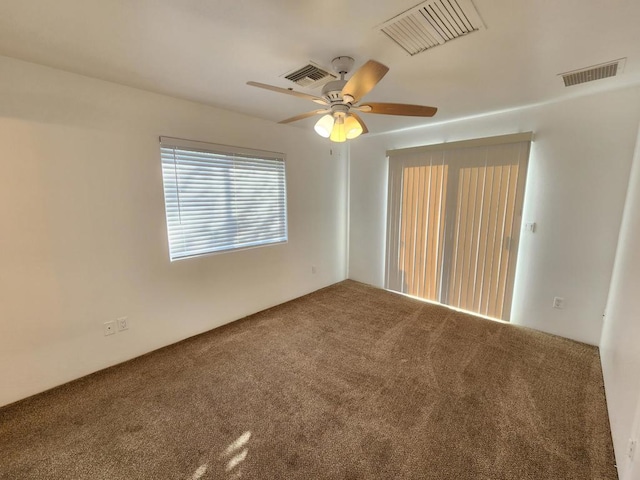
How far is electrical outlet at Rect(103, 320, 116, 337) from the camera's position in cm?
223

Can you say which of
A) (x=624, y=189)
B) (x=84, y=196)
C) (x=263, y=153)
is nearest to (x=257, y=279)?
(x=263, y=153)

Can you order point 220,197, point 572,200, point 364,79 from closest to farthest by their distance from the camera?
1. point 364,79
2. point 572,200
3. point 220,197

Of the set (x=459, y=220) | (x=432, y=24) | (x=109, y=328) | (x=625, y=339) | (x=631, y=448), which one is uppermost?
(x=432, y=24)

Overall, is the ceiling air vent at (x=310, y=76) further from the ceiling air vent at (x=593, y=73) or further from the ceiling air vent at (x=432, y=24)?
the ceiling air vent at (x=593, y=73)

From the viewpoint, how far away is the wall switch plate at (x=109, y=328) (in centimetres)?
223

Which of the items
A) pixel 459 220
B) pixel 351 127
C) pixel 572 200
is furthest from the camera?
pixel 459 220

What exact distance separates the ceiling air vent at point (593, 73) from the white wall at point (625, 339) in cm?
68

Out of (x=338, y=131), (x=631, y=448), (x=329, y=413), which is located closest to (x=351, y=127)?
(x=338, y=131)

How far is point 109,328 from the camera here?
88.6 inches

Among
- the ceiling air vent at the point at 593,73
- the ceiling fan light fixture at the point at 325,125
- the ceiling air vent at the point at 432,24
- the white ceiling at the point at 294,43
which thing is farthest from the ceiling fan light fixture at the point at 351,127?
the ceiling air vent at the point at 593,73

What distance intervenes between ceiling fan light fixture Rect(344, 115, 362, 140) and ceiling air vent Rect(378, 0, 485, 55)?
20.0 inches

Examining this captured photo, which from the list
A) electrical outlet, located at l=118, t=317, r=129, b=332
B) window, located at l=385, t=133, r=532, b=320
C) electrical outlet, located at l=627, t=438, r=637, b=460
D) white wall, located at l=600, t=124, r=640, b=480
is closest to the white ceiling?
window, located at l=385, t=133, r=532, b=320

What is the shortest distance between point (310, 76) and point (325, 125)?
0.49m

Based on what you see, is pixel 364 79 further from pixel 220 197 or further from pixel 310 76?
pixel 220 197
